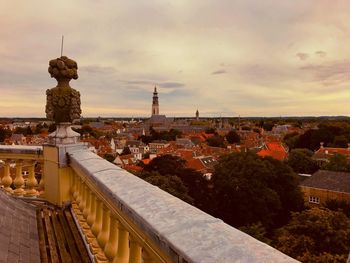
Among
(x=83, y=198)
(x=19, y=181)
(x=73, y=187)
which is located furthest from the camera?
(x=19, y=181)

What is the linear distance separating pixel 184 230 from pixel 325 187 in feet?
135

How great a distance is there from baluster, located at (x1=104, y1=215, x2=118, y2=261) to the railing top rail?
15.7 inches

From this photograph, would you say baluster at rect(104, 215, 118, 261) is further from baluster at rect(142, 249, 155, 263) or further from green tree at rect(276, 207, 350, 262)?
green tree at rect(276, 207, 350, 262)

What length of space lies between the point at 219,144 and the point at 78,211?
93.7 metres

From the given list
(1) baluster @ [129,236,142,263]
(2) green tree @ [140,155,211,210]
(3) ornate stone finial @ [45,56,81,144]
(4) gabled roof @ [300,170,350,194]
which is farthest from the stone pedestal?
(4) gabled roof @ [300,170,350,194]

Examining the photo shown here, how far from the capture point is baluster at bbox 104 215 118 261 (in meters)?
2.42

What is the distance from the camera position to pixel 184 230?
4.36 feet

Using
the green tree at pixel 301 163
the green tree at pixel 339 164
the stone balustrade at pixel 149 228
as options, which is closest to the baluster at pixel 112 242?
the stone balustrade at pixel 149 228

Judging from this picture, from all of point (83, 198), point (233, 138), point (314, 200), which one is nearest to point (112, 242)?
point (83, 198)

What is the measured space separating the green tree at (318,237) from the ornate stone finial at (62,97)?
16788 millimetres

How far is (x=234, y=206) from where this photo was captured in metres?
32.2

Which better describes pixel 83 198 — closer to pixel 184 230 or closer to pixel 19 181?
pixel 19 181

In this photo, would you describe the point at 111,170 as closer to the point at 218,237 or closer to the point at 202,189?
the point at 218,237

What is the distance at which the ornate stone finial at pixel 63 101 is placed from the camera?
4410 mm
